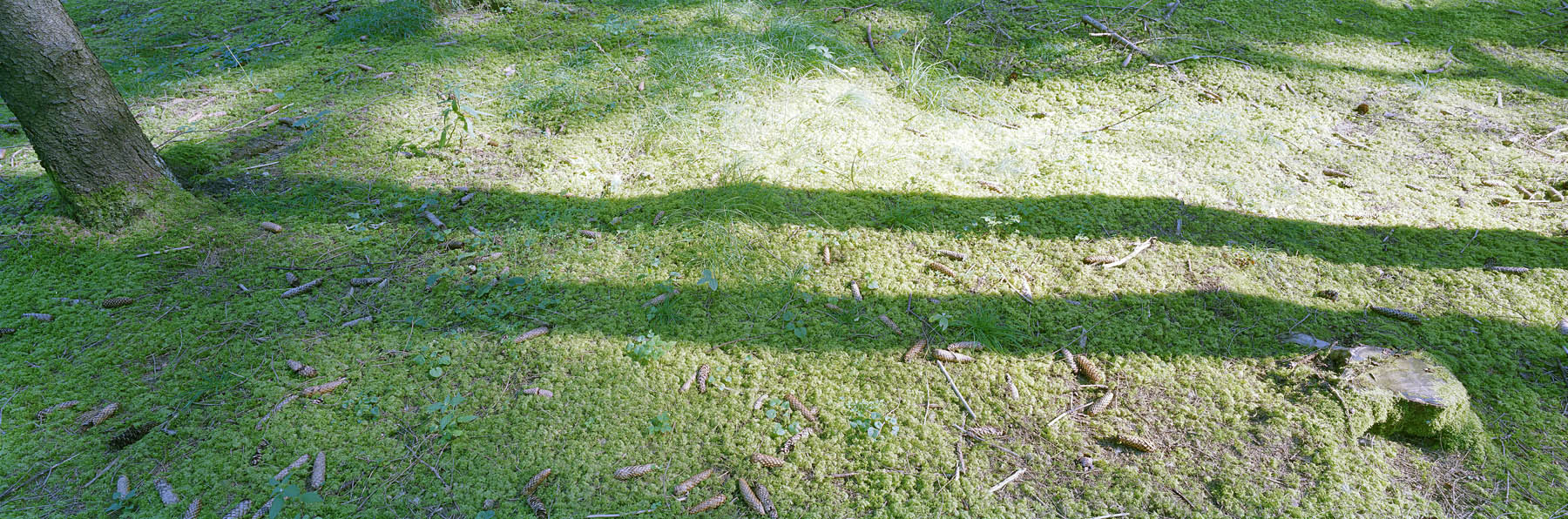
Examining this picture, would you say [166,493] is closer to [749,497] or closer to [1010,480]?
[749,497]

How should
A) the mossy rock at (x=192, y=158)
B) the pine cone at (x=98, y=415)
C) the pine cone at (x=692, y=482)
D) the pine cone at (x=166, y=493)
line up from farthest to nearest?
the mossy rock at (x=192, y=158)
the pine cone at (x=98, y=415)
the pine cone at (x=692, y=482)
the pine cone at (x=166, y=493)

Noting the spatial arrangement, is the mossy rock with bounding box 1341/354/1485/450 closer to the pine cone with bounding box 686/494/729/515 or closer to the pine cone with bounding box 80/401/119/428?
the pine cone with bounding box 686/494/729/515

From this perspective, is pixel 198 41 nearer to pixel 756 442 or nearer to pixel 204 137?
pixel 204 137

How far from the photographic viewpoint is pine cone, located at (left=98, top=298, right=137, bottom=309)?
8.96 feet

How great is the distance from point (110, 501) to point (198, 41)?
14.3ft

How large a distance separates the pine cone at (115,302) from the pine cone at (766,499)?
8.84 ft

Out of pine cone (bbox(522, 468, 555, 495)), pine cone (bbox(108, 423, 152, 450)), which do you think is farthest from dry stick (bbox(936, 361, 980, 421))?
pine cone (bbox(108, 423, 152, 450))

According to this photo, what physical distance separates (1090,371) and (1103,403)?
140 mm

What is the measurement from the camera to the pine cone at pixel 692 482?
217cm

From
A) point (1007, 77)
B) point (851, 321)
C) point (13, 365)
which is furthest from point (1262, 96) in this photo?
point (13, 365)

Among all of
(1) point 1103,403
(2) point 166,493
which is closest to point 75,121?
(2) point 166,493

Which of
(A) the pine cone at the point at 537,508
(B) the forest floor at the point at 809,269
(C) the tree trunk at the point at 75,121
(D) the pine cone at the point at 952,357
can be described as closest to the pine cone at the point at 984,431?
(B) the forest floor at the point at 809,269

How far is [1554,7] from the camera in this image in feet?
16.9

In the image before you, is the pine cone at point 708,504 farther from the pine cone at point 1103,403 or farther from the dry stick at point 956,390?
the pine cone at point 1103,403
